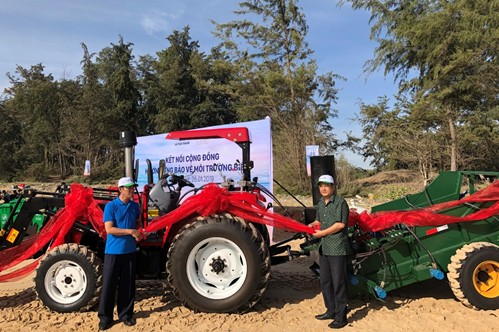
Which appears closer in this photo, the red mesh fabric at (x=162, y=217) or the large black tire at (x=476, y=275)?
the large black tire at (x=476, y=275)

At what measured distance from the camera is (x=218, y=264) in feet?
13.9

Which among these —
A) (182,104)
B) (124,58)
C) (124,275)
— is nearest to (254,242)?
(124,275)

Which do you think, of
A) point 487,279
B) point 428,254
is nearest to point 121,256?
point 428,254

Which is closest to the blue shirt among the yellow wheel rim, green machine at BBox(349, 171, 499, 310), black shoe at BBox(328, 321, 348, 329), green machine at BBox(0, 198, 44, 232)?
green machine at BBox(0, 198, 44, 232)

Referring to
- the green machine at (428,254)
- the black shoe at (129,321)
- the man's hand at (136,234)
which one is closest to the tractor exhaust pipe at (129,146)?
the man's hand at (136,234)

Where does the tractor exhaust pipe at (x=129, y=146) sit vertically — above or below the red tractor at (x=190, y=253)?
above

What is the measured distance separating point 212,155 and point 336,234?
244 inches

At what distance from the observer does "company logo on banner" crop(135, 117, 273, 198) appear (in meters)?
8.52

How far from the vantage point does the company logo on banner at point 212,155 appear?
8523 mm

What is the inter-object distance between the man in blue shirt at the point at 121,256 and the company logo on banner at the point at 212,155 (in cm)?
437

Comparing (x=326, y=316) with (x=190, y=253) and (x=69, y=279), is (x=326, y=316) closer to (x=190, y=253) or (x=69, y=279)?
(x=190, y=253)

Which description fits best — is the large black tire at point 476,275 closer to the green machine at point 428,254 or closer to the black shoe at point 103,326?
the green machine at point 428,254

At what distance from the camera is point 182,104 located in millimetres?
34969

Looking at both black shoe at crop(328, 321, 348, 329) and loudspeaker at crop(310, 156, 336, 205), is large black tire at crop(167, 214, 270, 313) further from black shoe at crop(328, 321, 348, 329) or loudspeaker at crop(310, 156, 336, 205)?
loudspeaker at crop(310, 156, 336, 205)
